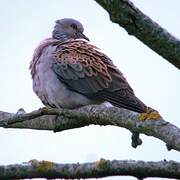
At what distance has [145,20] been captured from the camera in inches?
110

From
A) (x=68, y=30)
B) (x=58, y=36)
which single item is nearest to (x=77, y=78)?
(x=58, y=36)

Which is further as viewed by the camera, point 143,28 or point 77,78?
point 77,78

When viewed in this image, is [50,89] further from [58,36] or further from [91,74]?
[58,36]

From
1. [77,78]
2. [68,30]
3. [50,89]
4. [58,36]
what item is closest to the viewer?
[50,89]

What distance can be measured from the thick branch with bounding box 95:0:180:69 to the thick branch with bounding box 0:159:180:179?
0.50 meters

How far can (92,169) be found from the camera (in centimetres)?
263

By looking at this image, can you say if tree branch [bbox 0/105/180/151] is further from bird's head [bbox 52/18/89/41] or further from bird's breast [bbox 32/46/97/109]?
bird's head [bbox 52/18/89/41]

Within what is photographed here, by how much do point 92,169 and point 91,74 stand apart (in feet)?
15.4

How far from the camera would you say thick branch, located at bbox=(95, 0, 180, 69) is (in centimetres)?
271

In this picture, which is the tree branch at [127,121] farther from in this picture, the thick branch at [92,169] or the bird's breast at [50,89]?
the bird's breast at [50,89]

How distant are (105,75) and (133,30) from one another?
14.7 ft

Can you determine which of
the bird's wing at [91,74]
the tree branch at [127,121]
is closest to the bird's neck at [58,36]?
the bird's wing at [91,74]

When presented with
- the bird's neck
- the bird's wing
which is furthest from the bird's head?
the bird's wing

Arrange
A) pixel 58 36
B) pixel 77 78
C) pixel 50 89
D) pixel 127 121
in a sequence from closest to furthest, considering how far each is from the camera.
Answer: pixel 127 121
pixel 50 89
pixel 77 78
pixel 58 36
